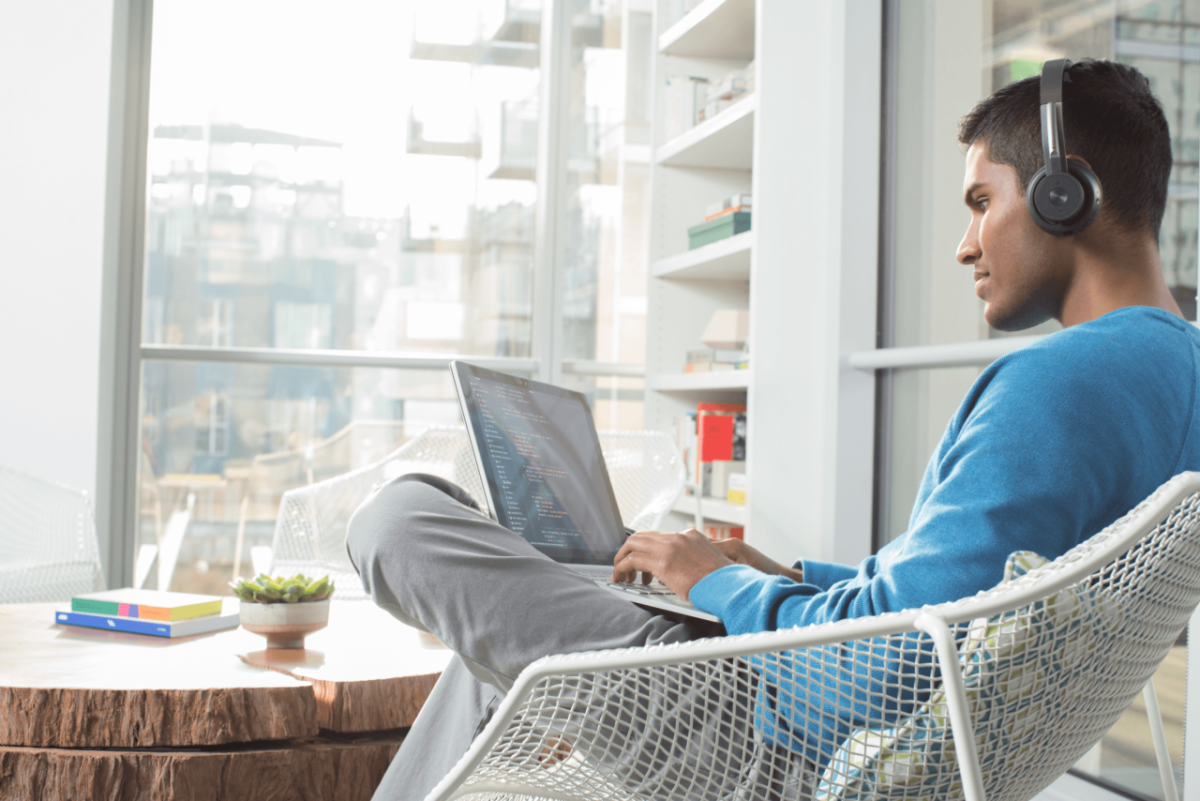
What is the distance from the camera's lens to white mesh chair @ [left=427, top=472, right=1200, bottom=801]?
2.40 feet

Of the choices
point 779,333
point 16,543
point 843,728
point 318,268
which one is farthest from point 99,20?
point 843,728

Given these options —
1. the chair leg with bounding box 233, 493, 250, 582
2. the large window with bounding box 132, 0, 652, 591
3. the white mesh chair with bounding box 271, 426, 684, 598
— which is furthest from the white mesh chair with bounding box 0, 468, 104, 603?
the chair leg with bounding box 233, 493, 250, 582

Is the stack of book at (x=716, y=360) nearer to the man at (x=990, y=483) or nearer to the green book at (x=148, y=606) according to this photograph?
the green book at (x=148, y=606)

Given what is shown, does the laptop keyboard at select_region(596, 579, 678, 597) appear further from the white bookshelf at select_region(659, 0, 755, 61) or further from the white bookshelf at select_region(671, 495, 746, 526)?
the white bookshelf at select_region(659, 0, 755, 61)

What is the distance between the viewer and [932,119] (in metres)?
2.67

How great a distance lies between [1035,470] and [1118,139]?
1.60ft

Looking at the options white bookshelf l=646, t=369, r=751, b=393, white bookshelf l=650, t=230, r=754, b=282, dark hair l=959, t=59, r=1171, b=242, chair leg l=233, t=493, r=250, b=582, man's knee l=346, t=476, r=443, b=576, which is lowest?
chair leg l=233, t=493, r=250, b=582

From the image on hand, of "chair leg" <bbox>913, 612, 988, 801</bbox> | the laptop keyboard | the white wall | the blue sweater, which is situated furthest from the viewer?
the white wall

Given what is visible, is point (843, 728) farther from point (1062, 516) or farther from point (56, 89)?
point (56, 89)

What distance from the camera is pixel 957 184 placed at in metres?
2.55

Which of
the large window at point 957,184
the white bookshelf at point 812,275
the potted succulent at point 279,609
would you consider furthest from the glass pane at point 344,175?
the potted succulent at point 279,609

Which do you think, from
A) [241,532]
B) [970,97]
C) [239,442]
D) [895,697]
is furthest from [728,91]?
[895,697]

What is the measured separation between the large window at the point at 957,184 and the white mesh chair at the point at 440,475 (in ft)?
2.22

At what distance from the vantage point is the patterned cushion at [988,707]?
2.41 feet
